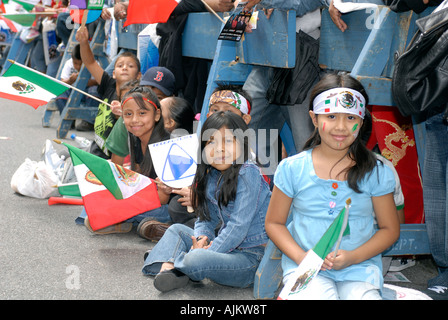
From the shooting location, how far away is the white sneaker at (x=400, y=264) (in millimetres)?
3393

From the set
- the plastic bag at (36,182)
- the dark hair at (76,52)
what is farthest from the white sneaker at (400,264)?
the dark hair at (76,52)

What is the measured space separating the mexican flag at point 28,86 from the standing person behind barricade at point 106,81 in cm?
49

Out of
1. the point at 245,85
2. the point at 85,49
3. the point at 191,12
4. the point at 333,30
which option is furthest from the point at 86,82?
the point at 333,30

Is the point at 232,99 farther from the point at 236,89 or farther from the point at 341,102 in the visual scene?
the point at 341,102

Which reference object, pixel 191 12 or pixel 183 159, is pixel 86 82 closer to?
pixel 191 12

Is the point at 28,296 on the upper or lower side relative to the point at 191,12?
lower

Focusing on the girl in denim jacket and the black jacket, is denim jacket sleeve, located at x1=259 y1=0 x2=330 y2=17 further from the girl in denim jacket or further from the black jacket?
the black jacket

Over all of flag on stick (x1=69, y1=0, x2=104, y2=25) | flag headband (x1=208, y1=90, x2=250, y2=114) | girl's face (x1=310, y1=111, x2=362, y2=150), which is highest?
flag on stick (x1=69, y1=0, x2=104, y2=25)

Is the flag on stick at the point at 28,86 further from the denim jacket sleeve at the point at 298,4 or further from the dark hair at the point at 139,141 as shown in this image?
the denim jacket sleeve at the point at 298,4

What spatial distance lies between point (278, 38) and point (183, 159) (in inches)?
35.6

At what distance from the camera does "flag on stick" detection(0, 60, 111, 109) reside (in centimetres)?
455

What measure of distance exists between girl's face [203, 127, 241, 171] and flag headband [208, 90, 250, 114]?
634mm

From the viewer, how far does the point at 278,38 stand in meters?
3.57

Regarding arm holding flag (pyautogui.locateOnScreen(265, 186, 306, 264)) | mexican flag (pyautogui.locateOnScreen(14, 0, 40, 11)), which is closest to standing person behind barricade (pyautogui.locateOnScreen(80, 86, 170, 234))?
arm holding flag (pyautogui.locateOnScreen(265, 186, 306, 264))
